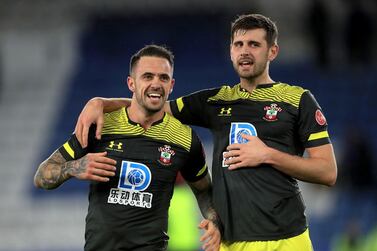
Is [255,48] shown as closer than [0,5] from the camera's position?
Yes

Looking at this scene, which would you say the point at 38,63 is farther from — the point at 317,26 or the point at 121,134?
the point at 121,134

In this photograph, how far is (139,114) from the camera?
5586mm

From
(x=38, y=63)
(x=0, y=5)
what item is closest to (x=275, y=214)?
(x=38, y=63)

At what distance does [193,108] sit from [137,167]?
0.59 m

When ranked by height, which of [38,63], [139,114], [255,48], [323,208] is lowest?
[323,208]

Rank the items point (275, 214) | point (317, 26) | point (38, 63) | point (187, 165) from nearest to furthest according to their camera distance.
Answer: point (275, 214)
point (187, 165)
point (317, 26)
point (38, 63)

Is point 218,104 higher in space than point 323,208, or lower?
higher

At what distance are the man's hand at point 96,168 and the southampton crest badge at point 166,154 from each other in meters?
0.39

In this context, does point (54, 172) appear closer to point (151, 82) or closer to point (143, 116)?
point (143, 116)

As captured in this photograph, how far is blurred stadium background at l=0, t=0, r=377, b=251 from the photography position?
1267cm

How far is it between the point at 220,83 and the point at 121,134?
30.8ft

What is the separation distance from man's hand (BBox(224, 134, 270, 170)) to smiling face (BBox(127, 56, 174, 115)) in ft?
1.77

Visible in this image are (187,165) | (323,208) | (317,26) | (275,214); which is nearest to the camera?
(275,214)

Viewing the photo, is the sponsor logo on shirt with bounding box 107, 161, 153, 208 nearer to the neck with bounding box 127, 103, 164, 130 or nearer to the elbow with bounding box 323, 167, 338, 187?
the neck with bounding box 127, 103, 164, 130
